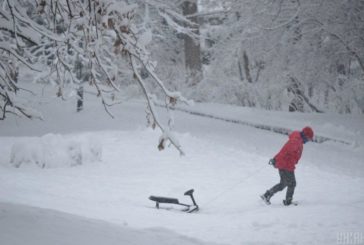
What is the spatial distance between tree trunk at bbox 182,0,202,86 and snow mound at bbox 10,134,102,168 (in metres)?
10.9

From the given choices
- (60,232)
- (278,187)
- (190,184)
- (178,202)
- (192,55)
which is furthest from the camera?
(192,55)

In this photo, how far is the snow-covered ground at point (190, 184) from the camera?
6.19m

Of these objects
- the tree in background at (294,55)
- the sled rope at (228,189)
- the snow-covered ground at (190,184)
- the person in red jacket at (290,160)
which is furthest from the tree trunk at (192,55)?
the person in red jacket at (290,160)

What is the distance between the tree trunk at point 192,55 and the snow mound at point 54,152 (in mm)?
10876

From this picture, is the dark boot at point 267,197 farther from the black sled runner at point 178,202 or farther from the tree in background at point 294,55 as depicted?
the tree in background at point 294,55

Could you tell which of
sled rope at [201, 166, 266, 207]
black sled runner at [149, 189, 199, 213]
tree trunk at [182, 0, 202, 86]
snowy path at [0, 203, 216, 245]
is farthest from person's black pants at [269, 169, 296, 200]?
tree trunk at [182, 0, 202, 86]

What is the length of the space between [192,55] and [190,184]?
12.9 metres

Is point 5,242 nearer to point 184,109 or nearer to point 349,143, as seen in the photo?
point 349,143

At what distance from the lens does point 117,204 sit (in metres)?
8.77

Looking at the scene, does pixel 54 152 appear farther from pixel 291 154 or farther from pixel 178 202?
pixel 291 154

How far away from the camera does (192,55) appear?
2234 centimetres

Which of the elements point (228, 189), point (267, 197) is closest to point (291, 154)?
point (267, 197)

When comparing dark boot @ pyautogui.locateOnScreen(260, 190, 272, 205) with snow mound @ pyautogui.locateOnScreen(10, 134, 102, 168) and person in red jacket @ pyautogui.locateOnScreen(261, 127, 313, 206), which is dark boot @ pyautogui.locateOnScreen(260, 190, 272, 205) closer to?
person in red jacket @ pyautogui.locateOnScreen(261, 127, 313, 206)

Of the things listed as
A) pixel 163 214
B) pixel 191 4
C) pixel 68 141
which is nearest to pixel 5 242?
pixel 163 214
